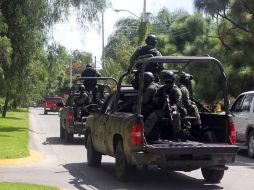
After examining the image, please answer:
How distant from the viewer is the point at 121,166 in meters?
11.4

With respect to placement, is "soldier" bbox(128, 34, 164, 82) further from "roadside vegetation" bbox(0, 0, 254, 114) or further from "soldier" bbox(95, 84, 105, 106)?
"soldier" bbox(95, 84, 105, 106)

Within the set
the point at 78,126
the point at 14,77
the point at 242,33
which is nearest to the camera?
the point at 78,126

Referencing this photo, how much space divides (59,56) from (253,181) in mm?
15478

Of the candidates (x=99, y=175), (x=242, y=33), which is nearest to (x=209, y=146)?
(x=99, y=175)

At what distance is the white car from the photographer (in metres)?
17.0

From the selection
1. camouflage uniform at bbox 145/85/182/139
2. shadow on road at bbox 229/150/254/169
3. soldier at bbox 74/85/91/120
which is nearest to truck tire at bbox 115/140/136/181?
camouflage uniform at bbox 145/85/182/139

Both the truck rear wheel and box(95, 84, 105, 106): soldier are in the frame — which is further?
box(95, 84, 105, 106): soldier

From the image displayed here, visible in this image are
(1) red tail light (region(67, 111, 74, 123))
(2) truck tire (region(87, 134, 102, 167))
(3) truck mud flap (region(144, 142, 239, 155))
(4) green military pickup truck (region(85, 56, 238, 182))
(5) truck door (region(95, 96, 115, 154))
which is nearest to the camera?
(3) truck mud flap (region(144, 142, 239, 155))

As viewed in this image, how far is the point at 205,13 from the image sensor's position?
83.9ft

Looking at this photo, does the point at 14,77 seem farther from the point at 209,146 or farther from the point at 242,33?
the point at 209,146

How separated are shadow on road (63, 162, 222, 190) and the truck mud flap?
0.85m

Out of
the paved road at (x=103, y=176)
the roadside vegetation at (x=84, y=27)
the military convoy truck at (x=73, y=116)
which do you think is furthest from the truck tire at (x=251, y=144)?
the roadside vegetation at (x=84, y=27)

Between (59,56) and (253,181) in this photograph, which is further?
(59,56)

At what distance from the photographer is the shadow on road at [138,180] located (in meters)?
11.0
